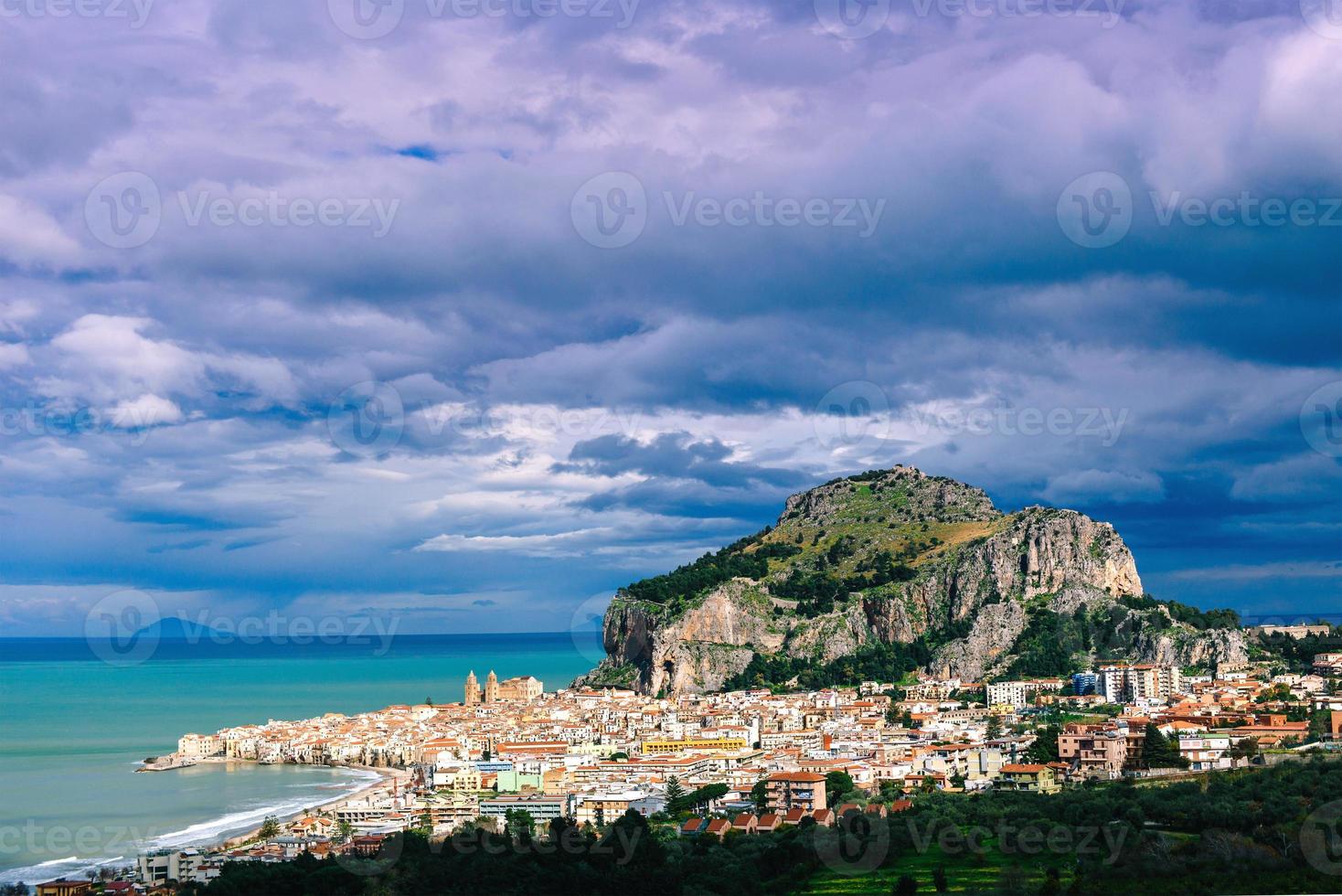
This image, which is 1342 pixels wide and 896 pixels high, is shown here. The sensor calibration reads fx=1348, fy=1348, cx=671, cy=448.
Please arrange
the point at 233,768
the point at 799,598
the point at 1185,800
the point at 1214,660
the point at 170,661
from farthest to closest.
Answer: the point at 170,661
the point at 799,598
the point at 1214,660
the point at 233,768
the point at 1185,800

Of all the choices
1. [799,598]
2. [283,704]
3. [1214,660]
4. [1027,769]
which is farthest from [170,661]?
[1027,769]

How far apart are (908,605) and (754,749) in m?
30.2

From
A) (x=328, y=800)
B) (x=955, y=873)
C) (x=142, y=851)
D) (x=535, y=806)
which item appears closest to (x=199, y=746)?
(x=328, y=800)

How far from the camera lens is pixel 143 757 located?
61062mm

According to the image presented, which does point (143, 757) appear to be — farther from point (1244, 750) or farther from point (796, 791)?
point (1244, 750)

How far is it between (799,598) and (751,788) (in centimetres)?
4707

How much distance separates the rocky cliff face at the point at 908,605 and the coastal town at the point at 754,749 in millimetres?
3935

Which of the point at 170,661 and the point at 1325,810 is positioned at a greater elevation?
the point at 170,661

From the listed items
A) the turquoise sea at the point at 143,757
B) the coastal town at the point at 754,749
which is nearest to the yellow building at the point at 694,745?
the coastal town at the point at 754,749

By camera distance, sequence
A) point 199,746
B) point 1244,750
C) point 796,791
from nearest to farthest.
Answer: point 796,791, point 1244,750, point 199,746

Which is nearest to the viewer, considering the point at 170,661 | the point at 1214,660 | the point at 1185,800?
the point at 1185,800

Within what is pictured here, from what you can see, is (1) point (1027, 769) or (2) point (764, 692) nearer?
(1) point (1027, 769)

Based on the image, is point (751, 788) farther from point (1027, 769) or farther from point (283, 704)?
point (283, 704)

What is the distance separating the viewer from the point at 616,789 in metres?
42.9
